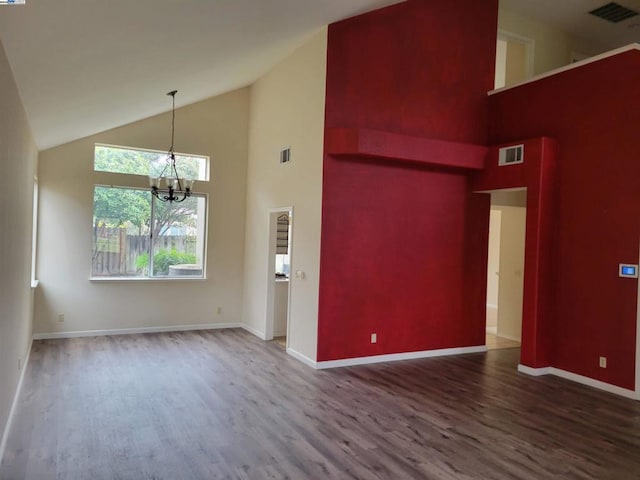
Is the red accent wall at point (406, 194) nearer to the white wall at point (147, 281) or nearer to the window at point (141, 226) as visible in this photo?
the white wall at point (147, 281)

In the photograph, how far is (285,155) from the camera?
6.36m

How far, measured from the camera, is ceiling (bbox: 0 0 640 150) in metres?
2.56

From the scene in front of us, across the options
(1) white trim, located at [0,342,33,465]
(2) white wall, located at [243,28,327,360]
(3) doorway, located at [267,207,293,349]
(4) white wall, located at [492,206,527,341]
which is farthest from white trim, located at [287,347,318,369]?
(4) white wall, located at [492,206,527,341]

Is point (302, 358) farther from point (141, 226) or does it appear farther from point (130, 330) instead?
point (141, 226)

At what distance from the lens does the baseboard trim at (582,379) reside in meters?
4.80

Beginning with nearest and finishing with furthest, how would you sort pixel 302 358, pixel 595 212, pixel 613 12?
pixel 595 212
pixel 302 358
pixel 613 12

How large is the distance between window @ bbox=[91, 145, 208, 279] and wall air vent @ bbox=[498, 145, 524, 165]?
4.52 m

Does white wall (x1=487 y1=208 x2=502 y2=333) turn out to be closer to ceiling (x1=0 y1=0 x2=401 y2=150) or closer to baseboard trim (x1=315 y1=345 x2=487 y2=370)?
baseboard trim (x1=315 y1=345 x2=487 y2=370)

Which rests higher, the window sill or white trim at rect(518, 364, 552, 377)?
the window sill

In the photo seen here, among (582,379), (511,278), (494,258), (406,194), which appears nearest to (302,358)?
Result: (406,194)

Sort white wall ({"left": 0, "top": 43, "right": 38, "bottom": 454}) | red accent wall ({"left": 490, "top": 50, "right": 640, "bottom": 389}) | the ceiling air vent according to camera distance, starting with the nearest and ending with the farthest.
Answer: white wall ({"left": 0, "top": 43, "right": 38, "bottom": 454}), red accent wall ({"left": 490, "top": 50, "right": 640, "bottom": 389}), the ceiling air vent

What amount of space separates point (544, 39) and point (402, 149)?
3.91 m

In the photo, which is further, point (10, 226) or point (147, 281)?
point (147, 281)

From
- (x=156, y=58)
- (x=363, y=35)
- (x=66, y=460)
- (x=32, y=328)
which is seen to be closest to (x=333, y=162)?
(x=363, y=35)
